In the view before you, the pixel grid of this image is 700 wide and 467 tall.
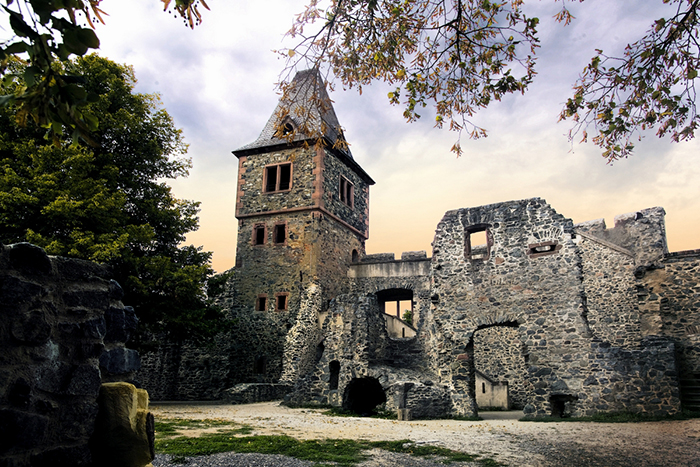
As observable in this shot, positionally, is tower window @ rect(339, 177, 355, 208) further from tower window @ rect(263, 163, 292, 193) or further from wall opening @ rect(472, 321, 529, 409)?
wall opening @ rect(472, 321, 529, 409)

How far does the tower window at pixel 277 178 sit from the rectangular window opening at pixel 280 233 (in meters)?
1.91

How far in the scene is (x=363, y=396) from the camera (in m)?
16.6

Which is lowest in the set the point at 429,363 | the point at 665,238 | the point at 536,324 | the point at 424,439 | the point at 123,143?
the point at 424,439

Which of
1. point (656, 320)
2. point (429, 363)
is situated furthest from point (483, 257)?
point (656, 320)

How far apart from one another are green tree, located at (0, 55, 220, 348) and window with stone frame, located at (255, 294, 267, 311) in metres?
4.94

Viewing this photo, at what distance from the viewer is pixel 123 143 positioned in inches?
658

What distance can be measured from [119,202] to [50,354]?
12.7 meters

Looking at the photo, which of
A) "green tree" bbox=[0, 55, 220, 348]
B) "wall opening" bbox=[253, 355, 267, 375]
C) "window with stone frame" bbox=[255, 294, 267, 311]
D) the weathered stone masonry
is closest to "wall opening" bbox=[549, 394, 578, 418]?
the weathered stone masonry

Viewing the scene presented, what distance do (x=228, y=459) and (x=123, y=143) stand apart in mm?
13926

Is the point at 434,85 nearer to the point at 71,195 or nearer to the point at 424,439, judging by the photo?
the point at 424,439

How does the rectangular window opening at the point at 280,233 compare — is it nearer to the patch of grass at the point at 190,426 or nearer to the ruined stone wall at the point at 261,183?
the ruined stone wall at the point at 261,183

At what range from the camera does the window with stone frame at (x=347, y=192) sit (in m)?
25.6

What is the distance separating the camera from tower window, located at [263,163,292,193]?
24.2 meters

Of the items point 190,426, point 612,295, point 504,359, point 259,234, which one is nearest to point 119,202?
point 190,426
